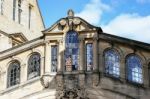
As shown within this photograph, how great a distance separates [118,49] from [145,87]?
2829 mm

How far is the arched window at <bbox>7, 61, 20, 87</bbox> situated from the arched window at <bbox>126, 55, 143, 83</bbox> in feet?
23.2

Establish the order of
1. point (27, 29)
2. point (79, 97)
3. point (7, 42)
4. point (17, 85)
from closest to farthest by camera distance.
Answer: point (79, 97), point (17, 85), point (7, 42), point (27, 29)

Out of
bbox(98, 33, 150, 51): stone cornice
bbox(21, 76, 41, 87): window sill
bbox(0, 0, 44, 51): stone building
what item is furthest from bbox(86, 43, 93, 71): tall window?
bbox(0, 0, 44, 51): stone building

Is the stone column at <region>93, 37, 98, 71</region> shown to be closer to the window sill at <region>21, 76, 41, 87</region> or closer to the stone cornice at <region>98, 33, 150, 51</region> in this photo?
the stone cornice at <region>98, 33, 150, 51</region>

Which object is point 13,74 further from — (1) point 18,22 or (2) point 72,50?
(1) point 18,22

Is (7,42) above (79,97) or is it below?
above

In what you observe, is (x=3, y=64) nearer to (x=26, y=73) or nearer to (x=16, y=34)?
(x=26, y=73)

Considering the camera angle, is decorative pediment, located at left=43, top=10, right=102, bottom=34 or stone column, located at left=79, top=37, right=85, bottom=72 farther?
decorative pediment, located at left=43, top=10, right=102, bottom=34

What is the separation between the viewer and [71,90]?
36625 mm

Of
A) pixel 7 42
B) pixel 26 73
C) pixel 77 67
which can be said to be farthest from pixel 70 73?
pixel 7 42

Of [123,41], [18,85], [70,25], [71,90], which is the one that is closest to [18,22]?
[18,85]

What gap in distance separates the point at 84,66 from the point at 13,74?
5117mm

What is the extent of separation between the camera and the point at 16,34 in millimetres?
47344

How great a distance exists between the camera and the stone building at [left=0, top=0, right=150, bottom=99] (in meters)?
36.8
